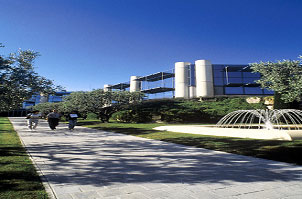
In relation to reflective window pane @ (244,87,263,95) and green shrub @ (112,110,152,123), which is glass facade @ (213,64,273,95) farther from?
green shrub @ (112,110,152,123)

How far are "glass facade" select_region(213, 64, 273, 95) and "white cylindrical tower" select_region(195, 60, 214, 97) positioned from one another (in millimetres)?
1049

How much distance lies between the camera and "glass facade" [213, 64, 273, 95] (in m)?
Answer: 33.9

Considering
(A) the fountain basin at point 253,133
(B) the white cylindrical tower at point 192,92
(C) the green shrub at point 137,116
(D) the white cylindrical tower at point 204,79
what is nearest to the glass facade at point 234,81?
(D) the white cylindrical tower at point 204,79

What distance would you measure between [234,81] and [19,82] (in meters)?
31.8

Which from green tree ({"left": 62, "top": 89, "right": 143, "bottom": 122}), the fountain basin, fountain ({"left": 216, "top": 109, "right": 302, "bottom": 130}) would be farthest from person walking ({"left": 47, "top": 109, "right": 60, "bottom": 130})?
fountain ({"left": 216, "top": 109, "right": 302, "bottom": 130})

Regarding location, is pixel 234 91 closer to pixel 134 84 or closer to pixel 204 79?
pixel 204 79

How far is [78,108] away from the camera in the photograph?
25.6 metres

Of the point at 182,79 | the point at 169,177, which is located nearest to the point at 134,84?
the point at 182,79

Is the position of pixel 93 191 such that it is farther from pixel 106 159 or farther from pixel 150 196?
pixel 106 159

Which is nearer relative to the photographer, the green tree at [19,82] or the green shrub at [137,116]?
the green tree at [19,82]

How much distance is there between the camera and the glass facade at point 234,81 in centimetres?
3388

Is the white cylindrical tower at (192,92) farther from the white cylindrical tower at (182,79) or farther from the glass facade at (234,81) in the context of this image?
the glass facade at (234,81)

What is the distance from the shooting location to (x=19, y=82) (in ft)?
45.1

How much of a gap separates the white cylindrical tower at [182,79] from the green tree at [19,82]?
819 inches
